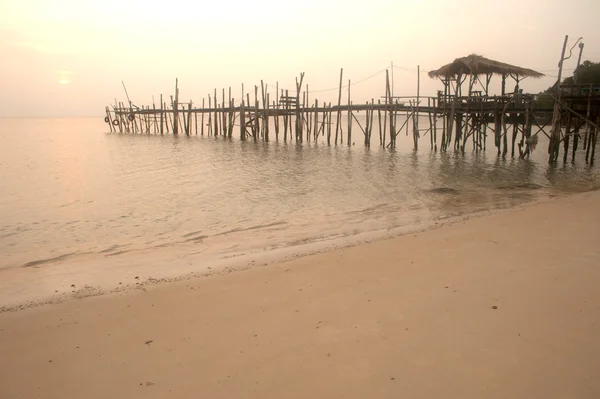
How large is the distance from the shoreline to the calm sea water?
1.12ft

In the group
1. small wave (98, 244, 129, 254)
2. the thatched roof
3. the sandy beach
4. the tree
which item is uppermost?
the tree

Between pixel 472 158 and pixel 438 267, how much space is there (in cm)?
1613

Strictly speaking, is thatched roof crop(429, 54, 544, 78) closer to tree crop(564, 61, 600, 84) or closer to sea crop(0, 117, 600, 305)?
sea crop(0, 117, 600, 305)

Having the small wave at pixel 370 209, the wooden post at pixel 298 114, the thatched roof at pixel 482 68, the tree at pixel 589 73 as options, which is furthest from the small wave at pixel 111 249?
the tree at pixel 589 73

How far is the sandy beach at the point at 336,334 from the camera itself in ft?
8.76

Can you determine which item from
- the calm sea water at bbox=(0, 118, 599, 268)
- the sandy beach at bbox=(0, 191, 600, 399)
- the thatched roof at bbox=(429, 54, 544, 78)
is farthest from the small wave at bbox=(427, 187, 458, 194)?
the thatched roof at bbox=(429, 54, 544, 78)

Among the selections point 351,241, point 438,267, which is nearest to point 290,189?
point 351,241

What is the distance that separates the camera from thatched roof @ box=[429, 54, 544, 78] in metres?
18.7

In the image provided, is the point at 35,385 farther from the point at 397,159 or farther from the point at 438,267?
the point at 397,159

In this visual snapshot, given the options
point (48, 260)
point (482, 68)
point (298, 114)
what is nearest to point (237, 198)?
point (48, 260)

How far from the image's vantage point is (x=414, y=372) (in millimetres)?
2736

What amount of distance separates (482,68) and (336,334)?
1922 cm

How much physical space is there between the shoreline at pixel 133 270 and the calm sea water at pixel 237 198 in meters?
0.34

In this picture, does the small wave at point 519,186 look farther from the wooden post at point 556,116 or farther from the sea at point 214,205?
the wooden post at point 556,116
